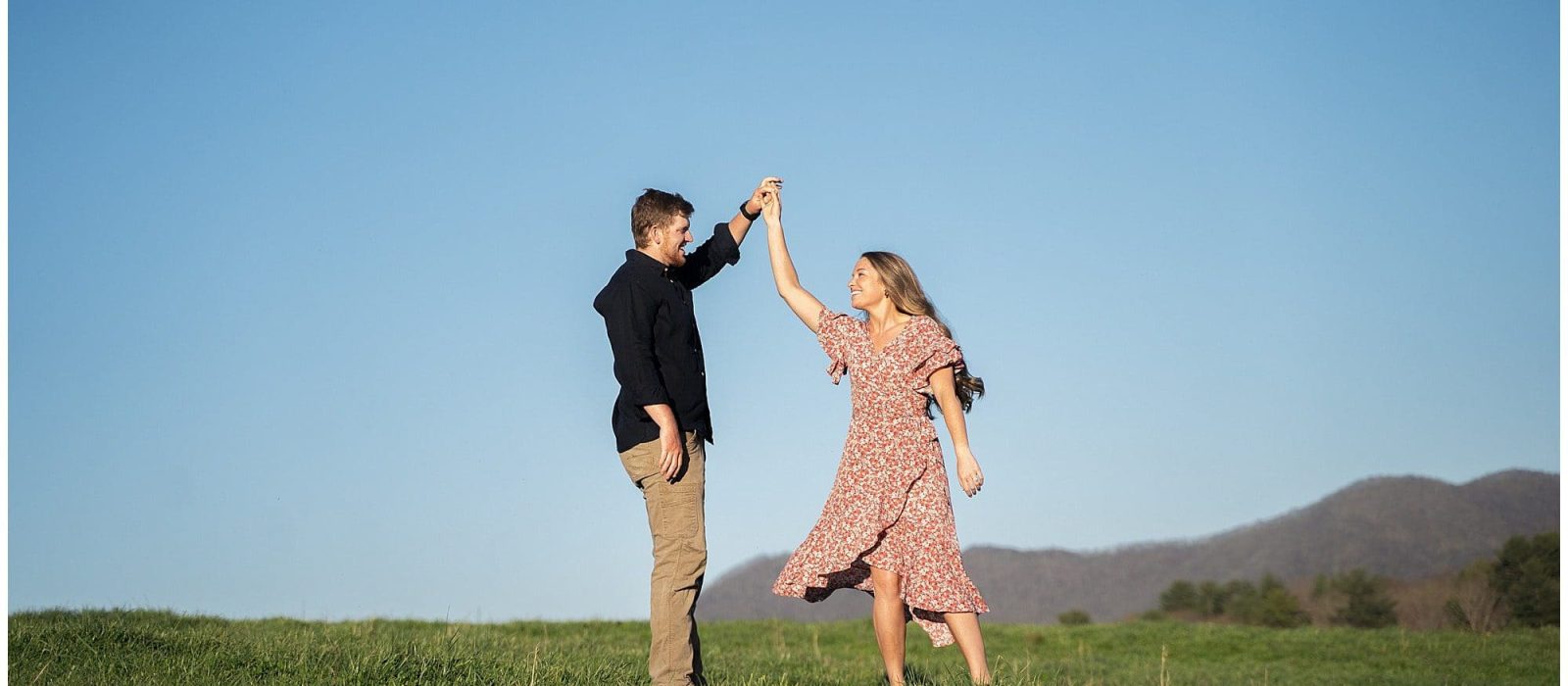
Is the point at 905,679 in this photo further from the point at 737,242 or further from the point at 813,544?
the point at 737,242

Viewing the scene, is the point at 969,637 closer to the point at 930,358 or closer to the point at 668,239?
the point at 930,358

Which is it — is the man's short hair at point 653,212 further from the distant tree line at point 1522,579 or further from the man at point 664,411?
the distant tree line at point 1522,579

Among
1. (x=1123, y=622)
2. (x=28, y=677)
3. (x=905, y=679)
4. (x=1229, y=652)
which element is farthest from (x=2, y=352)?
(x=1123, y=622)

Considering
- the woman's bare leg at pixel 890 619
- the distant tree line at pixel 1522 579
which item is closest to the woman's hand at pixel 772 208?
the woman's bare leg at pixel 890 619

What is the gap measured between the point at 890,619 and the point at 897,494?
65cm

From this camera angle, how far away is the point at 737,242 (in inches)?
300

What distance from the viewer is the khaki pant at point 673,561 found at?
21.9 ft

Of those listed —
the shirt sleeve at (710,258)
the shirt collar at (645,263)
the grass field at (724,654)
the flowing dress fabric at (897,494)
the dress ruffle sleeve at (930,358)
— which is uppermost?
the shirt sleeve at (710,258)

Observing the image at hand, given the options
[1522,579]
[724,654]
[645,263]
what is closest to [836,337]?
[645,263]

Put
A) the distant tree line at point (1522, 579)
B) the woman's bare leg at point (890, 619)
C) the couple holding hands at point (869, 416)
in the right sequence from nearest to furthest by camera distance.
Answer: the couple holding hands at point (869, 416) → the woman's bare leg at point (890, 619) → the distant tree line at point (1522, 579)

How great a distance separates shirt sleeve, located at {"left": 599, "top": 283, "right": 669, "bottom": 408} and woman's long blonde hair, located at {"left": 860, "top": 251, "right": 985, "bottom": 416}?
134cm

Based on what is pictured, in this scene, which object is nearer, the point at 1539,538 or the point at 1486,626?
the point at 1486,626

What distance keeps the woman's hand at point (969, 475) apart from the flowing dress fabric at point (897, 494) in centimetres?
24

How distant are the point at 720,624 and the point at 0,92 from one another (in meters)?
11.9
